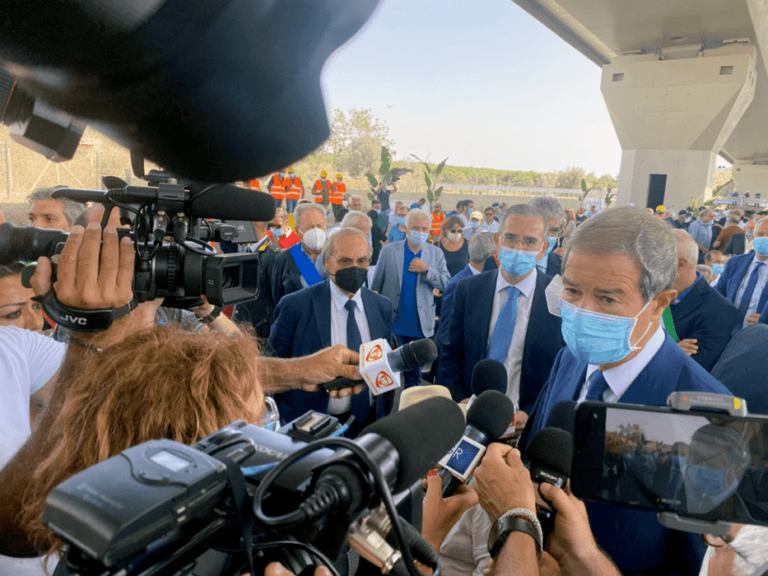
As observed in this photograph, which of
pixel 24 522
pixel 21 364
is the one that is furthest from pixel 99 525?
pixel 21 364

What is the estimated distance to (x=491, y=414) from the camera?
127 cm

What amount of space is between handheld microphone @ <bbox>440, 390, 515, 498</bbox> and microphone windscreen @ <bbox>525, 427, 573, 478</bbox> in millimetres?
92

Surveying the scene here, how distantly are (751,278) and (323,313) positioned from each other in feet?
15.4

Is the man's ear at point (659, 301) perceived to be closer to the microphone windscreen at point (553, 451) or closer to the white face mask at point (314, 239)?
the microphone windscreen at point (553, 451)

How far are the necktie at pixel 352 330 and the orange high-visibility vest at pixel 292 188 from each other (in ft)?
26.0

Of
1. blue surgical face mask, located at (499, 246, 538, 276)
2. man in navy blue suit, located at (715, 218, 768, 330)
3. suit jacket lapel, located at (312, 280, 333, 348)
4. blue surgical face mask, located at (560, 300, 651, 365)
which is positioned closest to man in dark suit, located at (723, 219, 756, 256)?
man in navy blue suit, located at (715, 218, 768, 330)

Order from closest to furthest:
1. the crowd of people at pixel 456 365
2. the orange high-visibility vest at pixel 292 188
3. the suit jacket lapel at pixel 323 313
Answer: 1. the crowd of people at pixel 456 365
2. the suit jacket lapel at pixel 323 313
3. the orange high-visibility vest at pixel 292 188

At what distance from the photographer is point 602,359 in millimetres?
1688

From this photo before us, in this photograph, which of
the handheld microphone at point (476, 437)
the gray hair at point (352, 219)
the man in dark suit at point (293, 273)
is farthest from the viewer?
the gray hair at point (352, 219)

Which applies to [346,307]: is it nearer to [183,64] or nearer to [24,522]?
[183,64]

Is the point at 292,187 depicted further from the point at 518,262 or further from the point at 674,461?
the point at 674,461

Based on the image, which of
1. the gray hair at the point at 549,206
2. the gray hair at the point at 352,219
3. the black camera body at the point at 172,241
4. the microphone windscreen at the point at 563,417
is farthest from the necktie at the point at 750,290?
the black camera body at the point at 172,241

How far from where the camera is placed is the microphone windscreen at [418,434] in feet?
2.01

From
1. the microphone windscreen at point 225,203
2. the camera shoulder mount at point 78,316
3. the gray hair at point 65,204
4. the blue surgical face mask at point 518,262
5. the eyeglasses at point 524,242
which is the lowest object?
the blue surgical face mask at point 518,262
